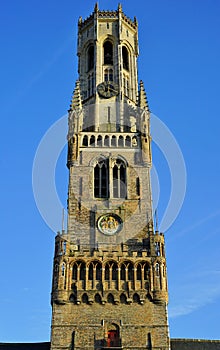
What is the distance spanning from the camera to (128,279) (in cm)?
4500

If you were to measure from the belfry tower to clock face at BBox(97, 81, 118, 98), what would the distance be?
0.12 m

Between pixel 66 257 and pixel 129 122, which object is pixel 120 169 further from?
pixel 66 257

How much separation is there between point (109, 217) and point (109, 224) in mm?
757

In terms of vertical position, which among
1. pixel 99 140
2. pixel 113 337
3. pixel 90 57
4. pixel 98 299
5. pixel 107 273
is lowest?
pixel 113 337

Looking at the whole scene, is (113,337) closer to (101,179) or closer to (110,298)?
(110,298)

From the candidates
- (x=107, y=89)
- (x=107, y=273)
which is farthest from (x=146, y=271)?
(x=107, y=89)

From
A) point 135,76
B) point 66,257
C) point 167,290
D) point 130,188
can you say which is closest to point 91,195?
point 130,188

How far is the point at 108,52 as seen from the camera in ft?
217

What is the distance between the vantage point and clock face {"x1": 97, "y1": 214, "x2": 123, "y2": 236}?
49.3 metres

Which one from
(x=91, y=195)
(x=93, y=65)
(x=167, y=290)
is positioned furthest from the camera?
(x=93, y=65)

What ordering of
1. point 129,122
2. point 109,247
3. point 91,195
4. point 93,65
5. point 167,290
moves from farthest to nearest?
point 93,65 → point 129,122 → point 91,195 → point 109,247 → point 167,290

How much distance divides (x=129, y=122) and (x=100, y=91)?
18.5 ft

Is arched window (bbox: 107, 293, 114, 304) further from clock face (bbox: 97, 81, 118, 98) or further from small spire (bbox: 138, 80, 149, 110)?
clock face (bbox: 97, 81, 118, 98)

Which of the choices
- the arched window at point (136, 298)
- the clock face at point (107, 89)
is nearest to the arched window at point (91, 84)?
the clock face at point (107, 89)
